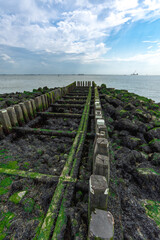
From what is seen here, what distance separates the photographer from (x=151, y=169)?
111 inches

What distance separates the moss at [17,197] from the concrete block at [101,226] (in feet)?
4.46

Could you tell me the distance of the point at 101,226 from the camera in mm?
1099

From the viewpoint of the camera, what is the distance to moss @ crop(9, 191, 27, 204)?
1904 mm

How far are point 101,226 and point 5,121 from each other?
3.95m

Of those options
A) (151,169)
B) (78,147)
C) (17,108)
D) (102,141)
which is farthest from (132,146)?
(17,108)

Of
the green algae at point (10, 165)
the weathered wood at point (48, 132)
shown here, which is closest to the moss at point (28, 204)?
the green algae at point (10, 165)

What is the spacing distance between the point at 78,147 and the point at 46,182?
1103 mm

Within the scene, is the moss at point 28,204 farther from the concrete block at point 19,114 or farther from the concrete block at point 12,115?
the concrete block at point 19,114

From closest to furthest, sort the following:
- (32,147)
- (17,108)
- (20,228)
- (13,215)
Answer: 1. (20,228)
2. (13,215)
3. (32,147)
4. (17,108)

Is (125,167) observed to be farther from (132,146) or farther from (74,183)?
(74,183)

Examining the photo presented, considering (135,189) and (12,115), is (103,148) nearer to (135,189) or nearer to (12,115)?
(135,189)

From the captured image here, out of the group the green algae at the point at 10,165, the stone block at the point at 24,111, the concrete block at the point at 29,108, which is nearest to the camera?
the green algae at the point at 10,165

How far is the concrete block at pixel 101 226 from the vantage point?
3.38ft

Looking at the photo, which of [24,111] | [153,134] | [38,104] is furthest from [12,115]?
[153,134]
